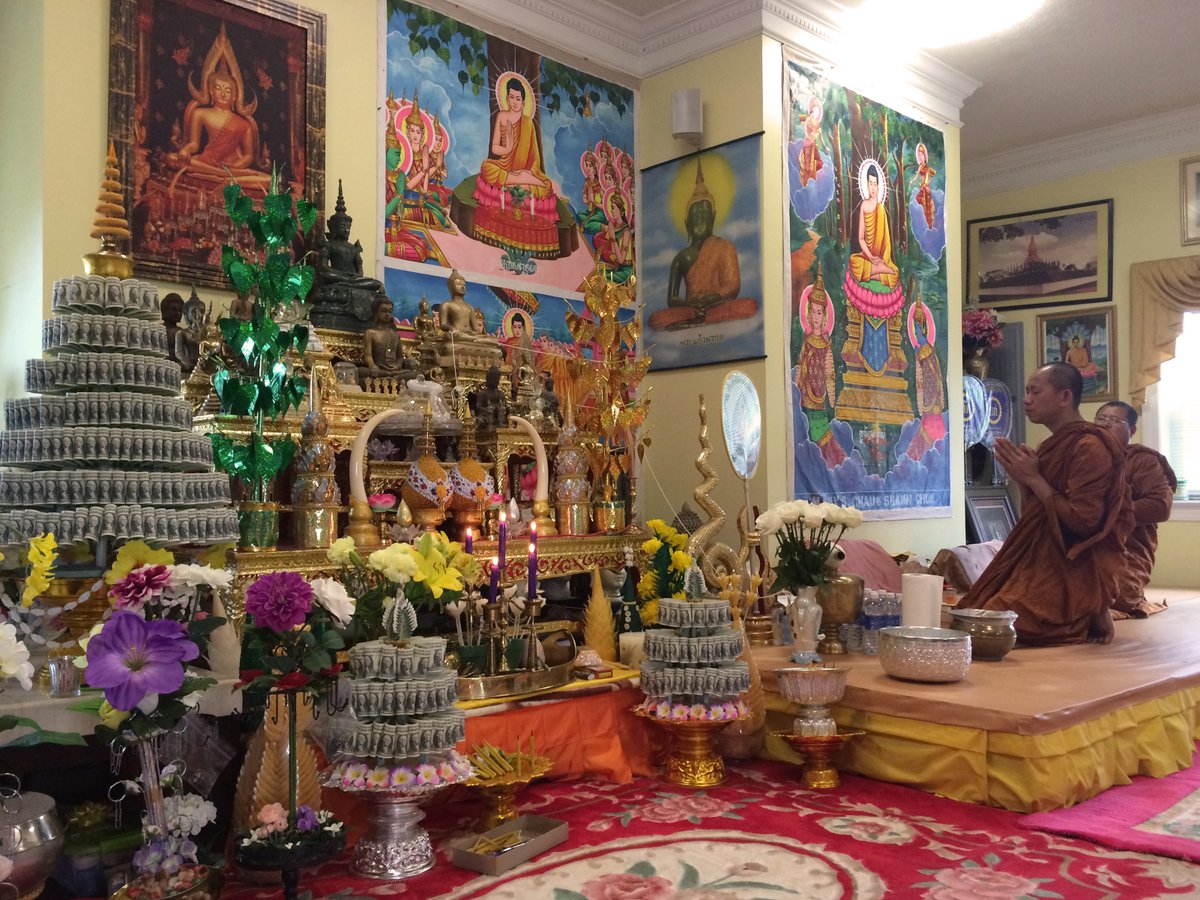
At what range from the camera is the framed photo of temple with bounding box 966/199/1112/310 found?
33.3 ft

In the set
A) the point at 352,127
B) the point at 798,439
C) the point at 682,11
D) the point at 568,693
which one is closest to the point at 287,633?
the point at 568,693

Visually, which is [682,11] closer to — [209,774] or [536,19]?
[536,19]

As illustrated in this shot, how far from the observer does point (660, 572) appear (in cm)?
536

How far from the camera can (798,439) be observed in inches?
273

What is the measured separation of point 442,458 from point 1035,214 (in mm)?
7865

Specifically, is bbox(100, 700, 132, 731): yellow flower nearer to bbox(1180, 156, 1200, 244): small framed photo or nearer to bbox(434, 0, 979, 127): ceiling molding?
bbox(434, 0, 979, 127): ceiling molding

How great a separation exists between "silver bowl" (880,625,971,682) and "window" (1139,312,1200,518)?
7.10 m

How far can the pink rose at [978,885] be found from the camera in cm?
285

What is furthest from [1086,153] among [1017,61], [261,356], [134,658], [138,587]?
[134,658]

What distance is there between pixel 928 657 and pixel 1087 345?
7.42 m

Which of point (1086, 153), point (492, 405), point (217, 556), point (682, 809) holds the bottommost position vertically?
point (682, 809)

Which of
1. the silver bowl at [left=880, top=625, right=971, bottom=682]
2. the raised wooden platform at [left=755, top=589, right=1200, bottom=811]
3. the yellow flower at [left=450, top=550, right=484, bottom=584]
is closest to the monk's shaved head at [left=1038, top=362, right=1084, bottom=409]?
the raised wooden platform at [left=755, top=589, right=1200, bottom=811]

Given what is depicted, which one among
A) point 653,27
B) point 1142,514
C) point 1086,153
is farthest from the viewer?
point 1086,153

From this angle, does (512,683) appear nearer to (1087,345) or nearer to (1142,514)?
(1142,514)
